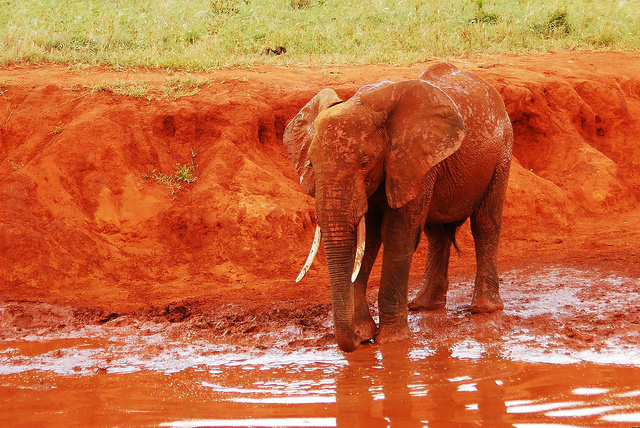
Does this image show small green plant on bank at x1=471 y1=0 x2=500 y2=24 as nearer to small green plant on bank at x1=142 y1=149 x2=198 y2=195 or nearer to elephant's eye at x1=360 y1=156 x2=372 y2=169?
small green plant on bank at x1=142 y1=149 x2=198 y2=195

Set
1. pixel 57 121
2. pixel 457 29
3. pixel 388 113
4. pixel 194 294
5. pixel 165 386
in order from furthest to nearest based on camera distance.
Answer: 1. pixel 457 29
2. pixel 57 121
3. pixel 194 294
4. pixel 388 113
5. pixel 165 386

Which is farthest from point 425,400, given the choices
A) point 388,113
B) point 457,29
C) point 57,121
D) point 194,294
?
point 457,29

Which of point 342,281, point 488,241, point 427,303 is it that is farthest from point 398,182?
point 427,303

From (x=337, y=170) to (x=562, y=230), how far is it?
603 centimetres

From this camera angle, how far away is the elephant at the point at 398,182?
5473 millimetres

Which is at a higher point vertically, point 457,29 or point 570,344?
point 457,29

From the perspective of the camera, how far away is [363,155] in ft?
18.1

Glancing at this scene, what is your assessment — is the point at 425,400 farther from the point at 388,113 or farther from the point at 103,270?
the point at 103,270

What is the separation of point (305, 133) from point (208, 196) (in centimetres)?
330

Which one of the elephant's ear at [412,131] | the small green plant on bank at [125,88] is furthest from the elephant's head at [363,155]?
the small green plant on bank at [125,88]

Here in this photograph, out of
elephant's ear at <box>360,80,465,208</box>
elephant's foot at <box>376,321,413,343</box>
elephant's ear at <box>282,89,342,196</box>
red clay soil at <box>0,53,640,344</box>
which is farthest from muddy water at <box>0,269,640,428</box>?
elephant's ear at <box>282,89,342,196</box>

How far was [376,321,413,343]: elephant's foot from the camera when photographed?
20.6ft

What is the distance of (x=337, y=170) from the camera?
5.40 m

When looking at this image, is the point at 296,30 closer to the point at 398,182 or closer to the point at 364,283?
the point at 364,283
